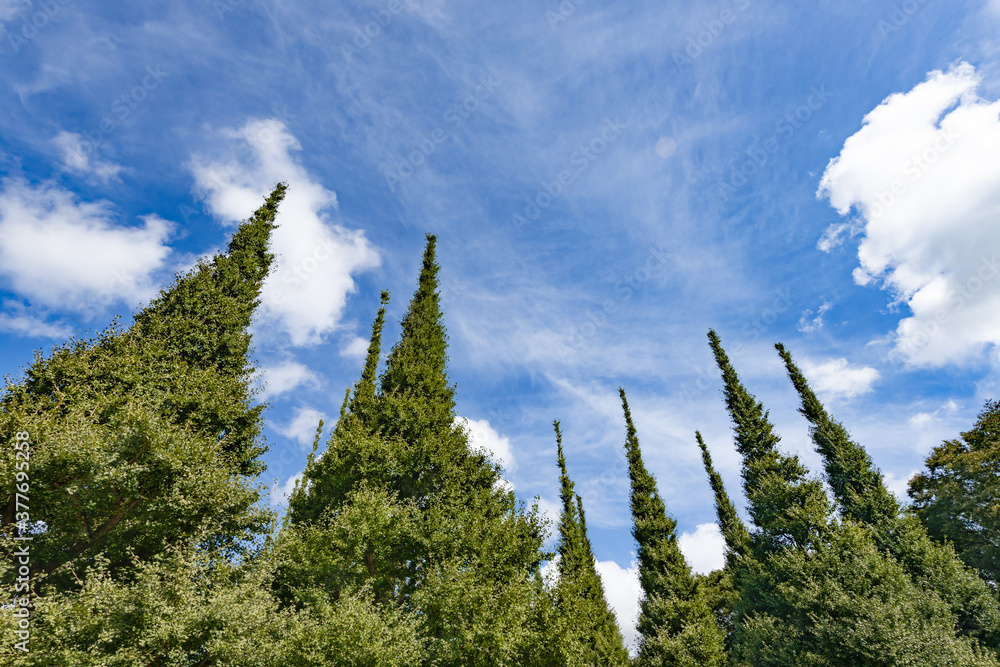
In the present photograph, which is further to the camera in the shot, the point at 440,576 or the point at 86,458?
the point at 440,576

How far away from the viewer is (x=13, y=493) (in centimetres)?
1284

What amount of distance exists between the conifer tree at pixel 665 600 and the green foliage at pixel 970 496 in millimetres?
16698

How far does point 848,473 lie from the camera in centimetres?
2938

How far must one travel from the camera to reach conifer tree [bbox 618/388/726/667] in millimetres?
22984

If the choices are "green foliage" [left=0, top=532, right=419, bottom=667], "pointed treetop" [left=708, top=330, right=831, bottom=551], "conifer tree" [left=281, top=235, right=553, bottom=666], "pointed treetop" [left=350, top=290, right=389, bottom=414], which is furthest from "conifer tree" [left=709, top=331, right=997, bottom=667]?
"pointed treetop" [left=350, top=290, right=389, bottom=414]

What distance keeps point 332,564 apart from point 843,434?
35092 millimetres

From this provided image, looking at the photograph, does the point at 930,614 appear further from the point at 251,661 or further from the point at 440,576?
the point at 251,661

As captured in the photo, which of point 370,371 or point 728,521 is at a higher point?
point 370,371

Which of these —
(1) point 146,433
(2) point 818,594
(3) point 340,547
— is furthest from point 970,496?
(1) point 146,433

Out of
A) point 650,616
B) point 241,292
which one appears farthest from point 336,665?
point 650,616

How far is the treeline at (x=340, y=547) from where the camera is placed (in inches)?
475

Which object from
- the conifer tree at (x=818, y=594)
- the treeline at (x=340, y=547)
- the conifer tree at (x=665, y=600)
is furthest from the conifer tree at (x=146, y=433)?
the conifer tree at (x=818, y=594)

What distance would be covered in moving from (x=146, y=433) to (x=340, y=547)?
7.93 meters

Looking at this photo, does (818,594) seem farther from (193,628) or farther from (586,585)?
(193,628)
